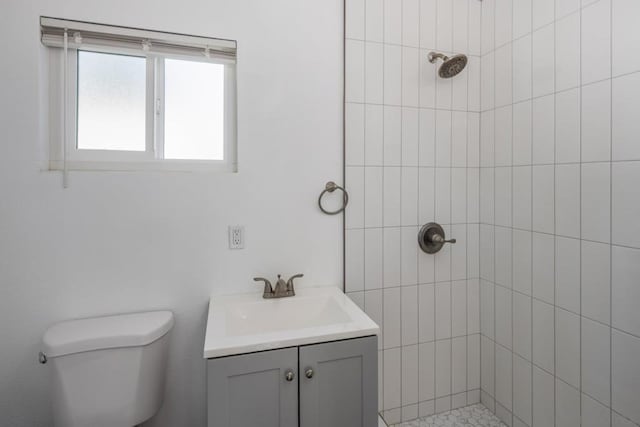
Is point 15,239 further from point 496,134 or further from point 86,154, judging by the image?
point 496,134

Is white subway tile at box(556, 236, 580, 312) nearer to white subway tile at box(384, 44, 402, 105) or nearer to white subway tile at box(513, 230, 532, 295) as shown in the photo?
white subway tile at box(513, 230, 532, 295)

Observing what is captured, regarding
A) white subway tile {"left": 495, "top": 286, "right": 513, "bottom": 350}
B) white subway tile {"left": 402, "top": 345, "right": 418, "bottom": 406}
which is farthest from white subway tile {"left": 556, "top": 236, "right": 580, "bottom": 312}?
white subway tile {"left": 402, "top": 345, "right": 418, "bottom": 406}

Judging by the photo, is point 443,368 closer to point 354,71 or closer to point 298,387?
point 298,387

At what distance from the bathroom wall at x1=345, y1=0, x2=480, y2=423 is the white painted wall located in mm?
123

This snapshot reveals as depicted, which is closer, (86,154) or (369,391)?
(369,391)

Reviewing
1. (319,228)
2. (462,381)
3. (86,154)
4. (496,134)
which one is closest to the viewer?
(86,154)

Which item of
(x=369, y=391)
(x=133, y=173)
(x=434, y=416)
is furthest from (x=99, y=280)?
(x=434, y=416)

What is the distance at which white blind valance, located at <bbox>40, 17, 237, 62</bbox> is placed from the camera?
121 centimetres

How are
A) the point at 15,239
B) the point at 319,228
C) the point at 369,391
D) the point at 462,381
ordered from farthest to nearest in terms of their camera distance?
the point at 462,381
the point at 319,228
the point at 15,239
the point at 369,391

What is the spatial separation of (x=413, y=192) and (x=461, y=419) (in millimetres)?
1224

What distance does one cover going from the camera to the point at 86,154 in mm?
1303

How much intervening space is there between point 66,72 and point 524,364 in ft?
7.84

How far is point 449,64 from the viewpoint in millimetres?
1474

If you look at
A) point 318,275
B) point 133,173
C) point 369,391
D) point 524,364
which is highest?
point 133,173
